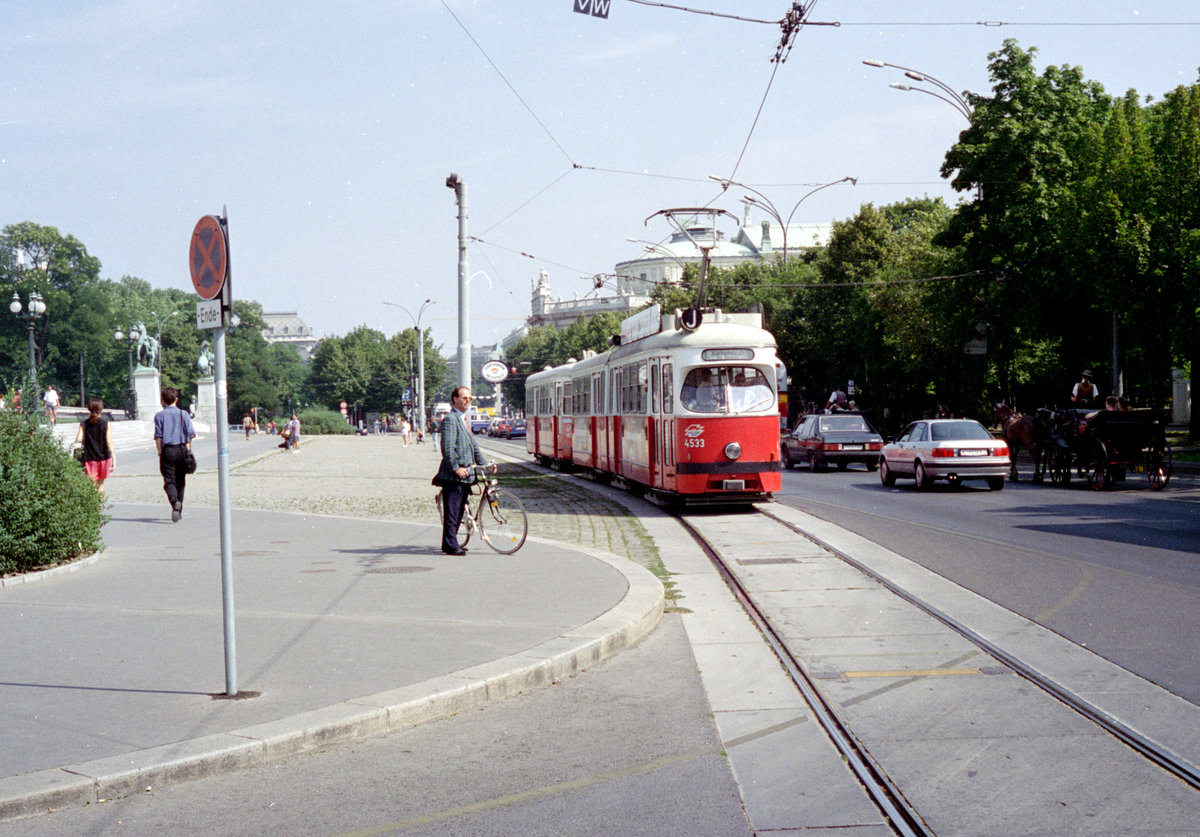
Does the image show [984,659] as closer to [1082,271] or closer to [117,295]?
[1082,271]

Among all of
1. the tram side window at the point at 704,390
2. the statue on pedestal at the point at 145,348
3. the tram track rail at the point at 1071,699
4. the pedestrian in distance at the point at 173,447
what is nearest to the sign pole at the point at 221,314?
the tram track rail at the point at 1071,699

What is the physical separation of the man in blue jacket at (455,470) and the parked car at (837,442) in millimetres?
19429

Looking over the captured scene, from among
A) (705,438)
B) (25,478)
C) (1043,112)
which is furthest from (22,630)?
(1043,112)

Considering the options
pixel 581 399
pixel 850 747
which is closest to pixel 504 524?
pixel 850 747

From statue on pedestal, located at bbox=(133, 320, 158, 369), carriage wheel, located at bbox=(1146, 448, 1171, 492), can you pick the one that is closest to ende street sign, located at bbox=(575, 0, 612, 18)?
carriage wheel, located at bbox=(1146, 448, 1171, 492)

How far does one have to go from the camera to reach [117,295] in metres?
117

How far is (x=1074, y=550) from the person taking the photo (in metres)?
13.1

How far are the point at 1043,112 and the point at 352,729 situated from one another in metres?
37.7

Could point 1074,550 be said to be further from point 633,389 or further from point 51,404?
point 51,404

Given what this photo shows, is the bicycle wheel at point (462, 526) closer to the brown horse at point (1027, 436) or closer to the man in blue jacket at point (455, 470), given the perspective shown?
the man in blue jacket at point (455, 470)

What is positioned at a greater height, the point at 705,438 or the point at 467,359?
the point at 467,359

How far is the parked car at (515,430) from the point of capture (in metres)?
85.6

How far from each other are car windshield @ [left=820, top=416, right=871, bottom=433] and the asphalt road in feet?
26.7

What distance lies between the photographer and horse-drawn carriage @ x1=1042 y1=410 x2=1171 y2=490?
72.2ft
